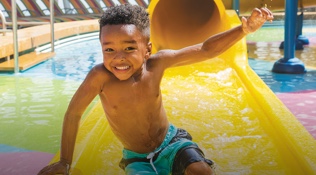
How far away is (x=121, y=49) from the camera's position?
6.06 ft

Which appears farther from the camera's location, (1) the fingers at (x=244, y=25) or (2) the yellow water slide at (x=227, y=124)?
(2) the yellow water slide at (x=227, y=124)

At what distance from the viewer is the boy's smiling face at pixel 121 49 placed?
6.03ft

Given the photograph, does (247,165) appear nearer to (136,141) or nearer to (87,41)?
(136,141)

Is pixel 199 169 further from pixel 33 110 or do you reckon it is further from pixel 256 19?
pixel 33 110

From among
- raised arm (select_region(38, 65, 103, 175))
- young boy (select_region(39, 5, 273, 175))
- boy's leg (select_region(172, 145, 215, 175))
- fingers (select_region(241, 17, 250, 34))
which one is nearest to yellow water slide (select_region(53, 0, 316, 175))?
raised arm (select_region(38, 65, 103, 175))

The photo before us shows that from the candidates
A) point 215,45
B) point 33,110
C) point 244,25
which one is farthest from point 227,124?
point 33,110

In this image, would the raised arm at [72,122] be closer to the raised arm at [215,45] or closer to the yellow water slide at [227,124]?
the yellow water slide at [227,124]

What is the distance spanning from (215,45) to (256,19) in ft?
Answer: 0.75

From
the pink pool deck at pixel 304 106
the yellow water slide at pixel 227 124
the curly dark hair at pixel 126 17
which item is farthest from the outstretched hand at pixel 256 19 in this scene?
the pink pool deck at pixel 304 106

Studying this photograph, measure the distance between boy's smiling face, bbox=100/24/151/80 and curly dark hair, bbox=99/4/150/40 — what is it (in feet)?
0.07

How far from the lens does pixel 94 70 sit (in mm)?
1985

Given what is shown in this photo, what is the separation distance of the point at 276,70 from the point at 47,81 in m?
2.71

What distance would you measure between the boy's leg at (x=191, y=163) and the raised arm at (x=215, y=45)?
0.43m

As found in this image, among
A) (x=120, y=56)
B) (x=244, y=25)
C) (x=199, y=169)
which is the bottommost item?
(x=199, y=169)
